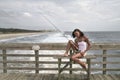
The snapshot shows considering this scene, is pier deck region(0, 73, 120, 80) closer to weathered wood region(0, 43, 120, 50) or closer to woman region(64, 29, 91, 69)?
woman region(64, 29, 91, 69)

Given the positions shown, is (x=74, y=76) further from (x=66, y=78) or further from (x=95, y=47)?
(x=95, y=47)

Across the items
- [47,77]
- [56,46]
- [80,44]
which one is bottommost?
[47,77]

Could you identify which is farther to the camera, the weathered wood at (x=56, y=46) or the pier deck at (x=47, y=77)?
the weathered wood at (x=56, y=46)

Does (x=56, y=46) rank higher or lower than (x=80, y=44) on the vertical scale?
lower

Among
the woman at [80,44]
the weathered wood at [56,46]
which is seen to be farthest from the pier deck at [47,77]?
the weathered wood at [56,46]

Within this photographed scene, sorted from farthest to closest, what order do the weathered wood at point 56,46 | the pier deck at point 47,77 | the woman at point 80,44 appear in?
1. the weathered wood at point 56,46
2. the pier deck at point 47,77
3. the woman at point 80,44

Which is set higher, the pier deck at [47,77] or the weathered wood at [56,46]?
the weathered wood at [56,46]

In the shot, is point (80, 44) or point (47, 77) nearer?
point (80, 44)

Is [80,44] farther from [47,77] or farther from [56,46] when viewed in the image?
[47,77]

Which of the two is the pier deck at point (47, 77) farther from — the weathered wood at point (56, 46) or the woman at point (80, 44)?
the weathered wood at point (56, 46)

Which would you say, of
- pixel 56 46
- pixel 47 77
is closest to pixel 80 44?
pixel 56 46

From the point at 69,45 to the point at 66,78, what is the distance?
887 mm

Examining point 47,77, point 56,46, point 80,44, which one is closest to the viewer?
point 80,44

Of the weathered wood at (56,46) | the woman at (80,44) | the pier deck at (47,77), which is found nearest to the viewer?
the woman at (80,44)
